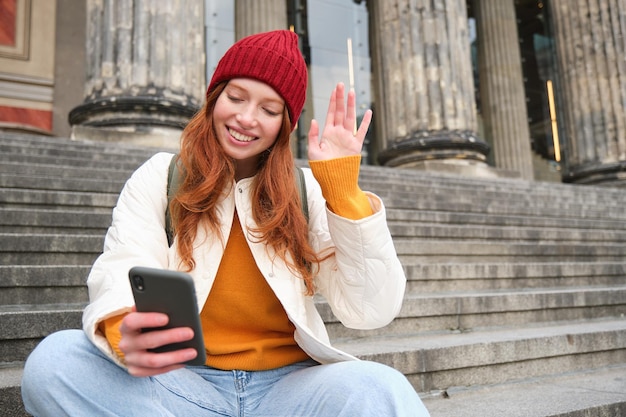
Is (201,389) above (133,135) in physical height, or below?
below

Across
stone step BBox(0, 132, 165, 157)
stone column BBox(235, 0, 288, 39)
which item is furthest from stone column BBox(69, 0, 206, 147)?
stone column BBox(235, 0, 288, 39)

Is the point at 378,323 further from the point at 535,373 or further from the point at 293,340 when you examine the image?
the point at 535,373

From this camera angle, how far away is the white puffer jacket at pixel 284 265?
4.31 feet

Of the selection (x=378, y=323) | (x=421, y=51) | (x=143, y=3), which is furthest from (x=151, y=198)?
(x=421, y=51)

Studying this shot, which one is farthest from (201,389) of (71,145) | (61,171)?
(71,145)

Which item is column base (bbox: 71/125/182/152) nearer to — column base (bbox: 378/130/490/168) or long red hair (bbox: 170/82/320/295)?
column base (bbox: 378/130/490/168)

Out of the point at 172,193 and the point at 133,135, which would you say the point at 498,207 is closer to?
the point at 133,135

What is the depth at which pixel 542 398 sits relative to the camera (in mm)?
2277

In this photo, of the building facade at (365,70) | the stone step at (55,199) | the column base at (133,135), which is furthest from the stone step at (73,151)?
the stone step at (55,199)

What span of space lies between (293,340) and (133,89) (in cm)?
538

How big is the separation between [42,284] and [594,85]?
428 inches

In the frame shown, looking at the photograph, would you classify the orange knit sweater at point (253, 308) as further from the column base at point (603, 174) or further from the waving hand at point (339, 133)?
the column base at point (603, 174)

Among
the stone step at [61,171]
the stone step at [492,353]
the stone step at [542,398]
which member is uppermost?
the stone step at [61,171]

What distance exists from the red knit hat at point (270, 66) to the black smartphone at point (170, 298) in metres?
0.67
